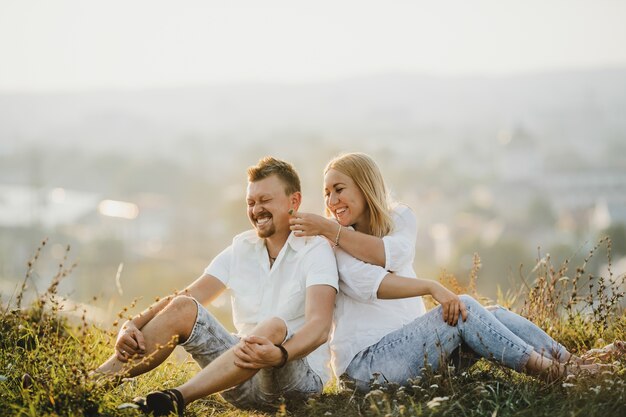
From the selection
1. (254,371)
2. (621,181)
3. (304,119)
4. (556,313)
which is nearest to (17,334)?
(254,371)

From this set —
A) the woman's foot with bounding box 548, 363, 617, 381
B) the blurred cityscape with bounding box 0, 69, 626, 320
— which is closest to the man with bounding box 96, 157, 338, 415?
the woman's foot with bounding box 548, 363, 617, 381

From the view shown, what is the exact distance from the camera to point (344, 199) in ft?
13.5

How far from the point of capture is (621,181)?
12212cm

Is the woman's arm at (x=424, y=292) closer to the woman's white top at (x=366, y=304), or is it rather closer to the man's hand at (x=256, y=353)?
the woman's white top at (x=366, y=304)

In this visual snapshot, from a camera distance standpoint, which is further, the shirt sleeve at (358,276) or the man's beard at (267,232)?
the man's beard at (267,232)

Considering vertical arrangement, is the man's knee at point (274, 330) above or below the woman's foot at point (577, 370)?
above

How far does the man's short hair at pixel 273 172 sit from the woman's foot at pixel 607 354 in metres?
1.79

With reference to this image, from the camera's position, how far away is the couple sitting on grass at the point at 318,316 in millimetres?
3609

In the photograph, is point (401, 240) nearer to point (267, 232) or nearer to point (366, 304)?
point (366, 304)

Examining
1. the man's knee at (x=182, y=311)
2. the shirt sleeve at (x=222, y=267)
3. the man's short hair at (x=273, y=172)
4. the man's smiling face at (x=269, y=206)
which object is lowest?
the man's knee at (x=182, y=311)

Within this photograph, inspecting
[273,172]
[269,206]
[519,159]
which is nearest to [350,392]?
[269,206]

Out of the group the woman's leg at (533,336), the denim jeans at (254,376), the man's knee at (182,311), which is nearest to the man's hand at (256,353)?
the denim jeans at (254,376)

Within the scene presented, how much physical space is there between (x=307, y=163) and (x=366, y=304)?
113280 mm

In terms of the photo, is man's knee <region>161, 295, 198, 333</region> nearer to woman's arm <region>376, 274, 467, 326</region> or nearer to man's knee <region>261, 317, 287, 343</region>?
man's knee <region>261, 317, 287, 343</region>
